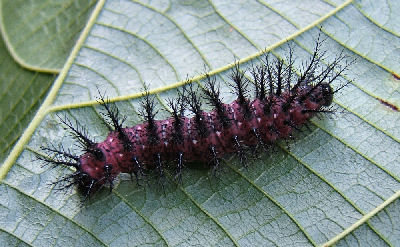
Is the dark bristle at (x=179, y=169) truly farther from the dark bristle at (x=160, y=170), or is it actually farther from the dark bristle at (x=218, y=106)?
the dark bristle at (x=218, y=106)

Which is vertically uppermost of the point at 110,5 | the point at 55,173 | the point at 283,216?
the point at 110,5

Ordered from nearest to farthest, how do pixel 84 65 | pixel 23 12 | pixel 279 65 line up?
pixel 279 65 < pixel 84 65 < pixel 23 12

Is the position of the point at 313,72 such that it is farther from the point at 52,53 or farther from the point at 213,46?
the point at 52,53

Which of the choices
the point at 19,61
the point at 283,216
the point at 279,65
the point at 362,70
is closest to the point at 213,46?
the point at 279,65

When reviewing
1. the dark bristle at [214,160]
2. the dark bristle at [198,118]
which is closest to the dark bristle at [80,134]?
the dark bristle at [198,118]

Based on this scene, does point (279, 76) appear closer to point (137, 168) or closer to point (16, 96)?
point (137, 168)

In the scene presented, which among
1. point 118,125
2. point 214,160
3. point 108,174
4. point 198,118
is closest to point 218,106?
point 198,118

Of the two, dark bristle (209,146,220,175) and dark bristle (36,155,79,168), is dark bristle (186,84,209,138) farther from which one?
dark bristle (36,155,79,168)
